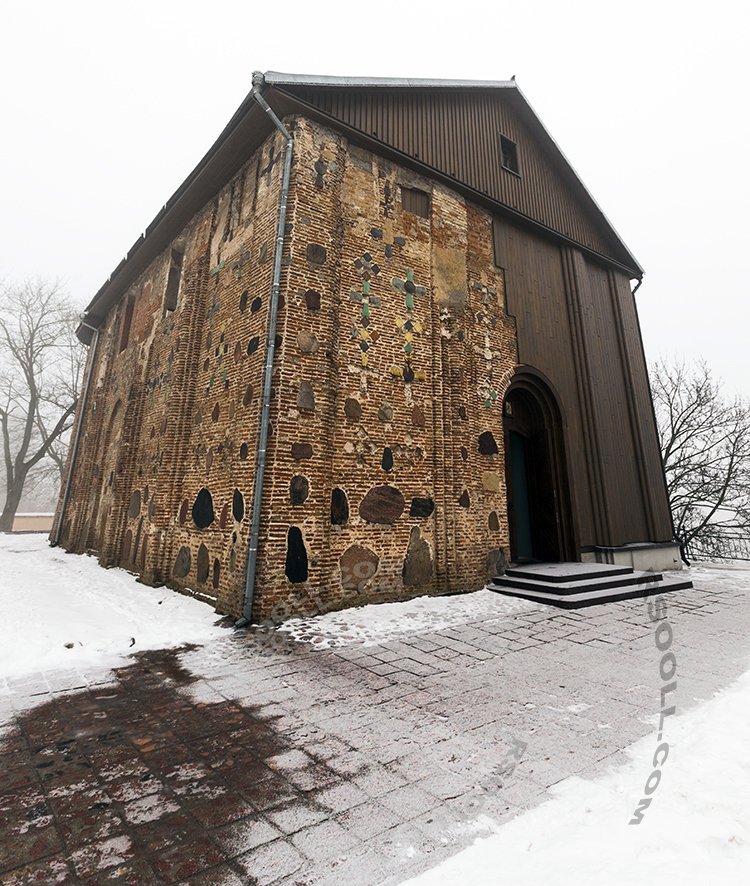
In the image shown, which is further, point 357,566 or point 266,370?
point 357,566

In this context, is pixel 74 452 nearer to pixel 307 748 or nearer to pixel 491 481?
pixel 491 481

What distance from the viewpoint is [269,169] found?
7348 millimetres

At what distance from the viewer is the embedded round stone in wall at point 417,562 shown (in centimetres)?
685

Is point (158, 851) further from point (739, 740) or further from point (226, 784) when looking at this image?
point (739, 740)

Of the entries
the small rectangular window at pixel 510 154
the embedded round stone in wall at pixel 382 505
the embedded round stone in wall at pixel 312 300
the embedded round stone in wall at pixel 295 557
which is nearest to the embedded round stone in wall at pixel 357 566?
the embedded round stone in wall at pixel 382 505

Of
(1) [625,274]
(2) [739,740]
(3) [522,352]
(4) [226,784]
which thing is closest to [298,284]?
(3) [522,352]

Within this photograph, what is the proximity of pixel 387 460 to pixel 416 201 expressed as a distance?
16.4ft

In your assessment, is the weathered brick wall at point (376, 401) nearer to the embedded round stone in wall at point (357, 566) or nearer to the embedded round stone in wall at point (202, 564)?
the embedded round stone in wall at point (357, 566)

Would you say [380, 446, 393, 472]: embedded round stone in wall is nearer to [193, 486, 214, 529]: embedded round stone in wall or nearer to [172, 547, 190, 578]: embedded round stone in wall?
[193, 486, 214, 529]: embedded round stone in wall

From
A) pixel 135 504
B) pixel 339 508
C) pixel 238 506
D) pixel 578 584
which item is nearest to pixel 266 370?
pixel 238 506

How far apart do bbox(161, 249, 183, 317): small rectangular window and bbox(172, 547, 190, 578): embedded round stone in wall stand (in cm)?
579

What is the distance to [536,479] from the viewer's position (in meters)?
9.91

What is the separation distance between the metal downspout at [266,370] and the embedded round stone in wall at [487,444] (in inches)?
160

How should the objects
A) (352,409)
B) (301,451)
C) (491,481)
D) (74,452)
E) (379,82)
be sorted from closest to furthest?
(301,451), (352,409), (379,82), (491,481), (74,452)
